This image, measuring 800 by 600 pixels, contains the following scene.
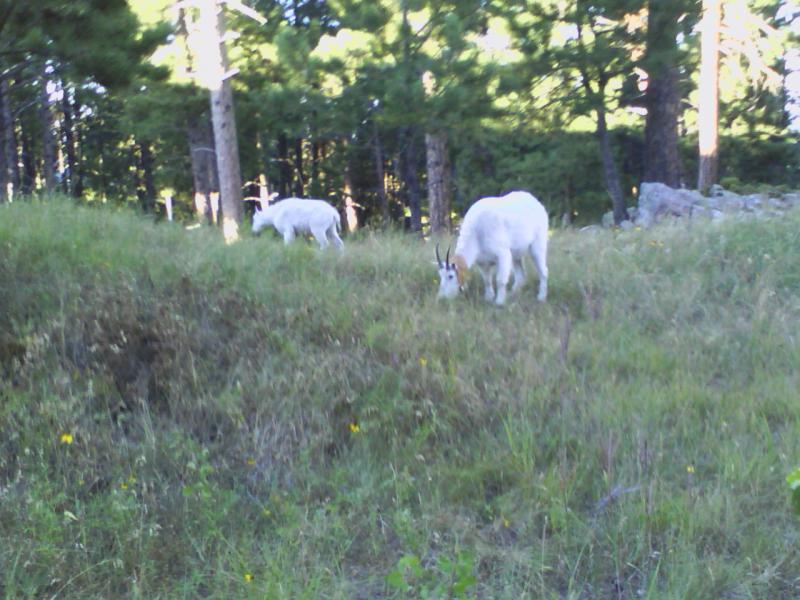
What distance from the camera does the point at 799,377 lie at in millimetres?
6965

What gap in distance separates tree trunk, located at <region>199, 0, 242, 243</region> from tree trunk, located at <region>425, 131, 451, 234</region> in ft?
13.1

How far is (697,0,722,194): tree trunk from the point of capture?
18844mm

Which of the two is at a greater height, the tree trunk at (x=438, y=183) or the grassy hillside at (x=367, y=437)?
the tree trunk at (x=438, y=183)

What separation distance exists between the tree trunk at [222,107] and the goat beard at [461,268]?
5.51 m

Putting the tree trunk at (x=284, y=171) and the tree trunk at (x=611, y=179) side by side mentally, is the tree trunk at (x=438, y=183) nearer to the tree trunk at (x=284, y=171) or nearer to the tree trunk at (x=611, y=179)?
the tree trunk at (x=611, y=179)

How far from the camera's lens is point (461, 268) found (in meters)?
10.0

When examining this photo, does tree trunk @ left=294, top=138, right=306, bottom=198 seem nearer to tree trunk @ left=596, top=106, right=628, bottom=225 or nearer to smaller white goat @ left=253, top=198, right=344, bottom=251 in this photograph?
tree trunk @ left=596, top=106, right=628, bottom=225

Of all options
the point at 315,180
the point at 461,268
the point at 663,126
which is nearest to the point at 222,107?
Result: the point at 461,268

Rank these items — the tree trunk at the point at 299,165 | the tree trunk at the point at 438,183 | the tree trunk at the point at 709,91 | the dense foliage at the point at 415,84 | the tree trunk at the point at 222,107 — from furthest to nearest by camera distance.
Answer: the tree trunk at the point at 299,165
the tree trunk at the point at 709,91
the tree trunk at the point at 438,183
the tree trunk at the point at 222,107
the dense foliage at the point at 415,84

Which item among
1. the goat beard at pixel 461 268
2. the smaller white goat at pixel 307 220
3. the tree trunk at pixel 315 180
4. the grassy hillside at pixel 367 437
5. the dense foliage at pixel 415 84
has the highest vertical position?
the dense foliage at pixel 415 84

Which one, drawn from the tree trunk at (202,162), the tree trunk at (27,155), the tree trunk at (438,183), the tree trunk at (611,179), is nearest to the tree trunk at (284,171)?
the tree trunk at (27,155)

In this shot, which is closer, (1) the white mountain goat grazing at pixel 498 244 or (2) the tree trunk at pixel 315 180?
(1) the white mountain goat grazing at pixel 498 244

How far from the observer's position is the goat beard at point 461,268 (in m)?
9.91

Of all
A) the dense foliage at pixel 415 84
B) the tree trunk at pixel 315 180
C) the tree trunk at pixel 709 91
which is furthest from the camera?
the tree trunk at pixel 315 180
